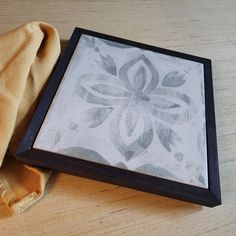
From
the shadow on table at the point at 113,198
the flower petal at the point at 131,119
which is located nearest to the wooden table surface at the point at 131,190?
the shadow on table at the point at 113,198

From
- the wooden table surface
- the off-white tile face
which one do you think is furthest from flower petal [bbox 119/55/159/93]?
the wooden table surface

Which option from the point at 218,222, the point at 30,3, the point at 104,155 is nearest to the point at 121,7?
the point at 30,3

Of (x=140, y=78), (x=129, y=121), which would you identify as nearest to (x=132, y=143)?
(x=129, y=121)

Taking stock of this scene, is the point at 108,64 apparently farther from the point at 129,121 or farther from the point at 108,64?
the point at 129,121

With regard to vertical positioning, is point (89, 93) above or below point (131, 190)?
above

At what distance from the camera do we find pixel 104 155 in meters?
0.49

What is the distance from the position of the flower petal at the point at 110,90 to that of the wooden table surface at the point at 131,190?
180 millimetres

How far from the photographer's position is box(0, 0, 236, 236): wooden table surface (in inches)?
18.1

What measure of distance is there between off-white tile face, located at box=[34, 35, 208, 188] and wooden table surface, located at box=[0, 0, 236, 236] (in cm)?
6

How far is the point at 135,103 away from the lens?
1.91ft

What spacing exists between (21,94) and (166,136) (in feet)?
0.88

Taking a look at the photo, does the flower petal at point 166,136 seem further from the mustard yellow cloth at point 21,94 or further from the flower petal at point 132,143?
the mustard yellow cloth at point 21,94

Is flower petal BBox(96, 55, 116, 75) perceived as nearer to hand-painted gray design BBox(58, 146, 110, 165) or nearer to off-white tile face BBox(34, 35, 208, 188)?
off-white tile face BBox(34, 35, 208, 188)

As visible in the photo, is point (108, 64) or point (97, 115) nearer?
point (97, 115)
